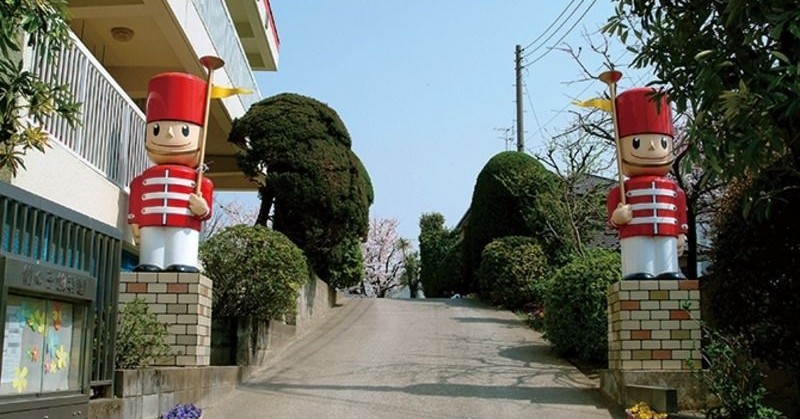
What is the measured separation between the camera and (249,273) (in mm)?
10703

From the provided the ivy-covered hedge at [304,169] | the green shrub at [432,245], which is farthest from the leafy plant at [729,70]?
the green shrub at [432,245]

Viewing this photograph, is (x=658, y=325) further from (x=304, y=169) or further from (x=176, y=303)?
(x=304, y=169)

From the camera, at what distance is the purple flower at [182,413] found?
280 inches

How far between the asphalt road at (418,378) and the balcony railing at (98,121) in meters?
3.11

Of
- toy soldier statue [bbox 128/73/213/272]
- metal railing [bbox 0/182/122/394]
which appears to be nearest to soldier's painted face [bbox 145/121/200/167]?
toy soldier statue [bbox 128/73/213/272]

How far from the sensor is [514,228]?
1934cm

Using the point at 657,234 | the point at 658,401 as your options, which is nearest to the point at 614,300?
the point at 657,234

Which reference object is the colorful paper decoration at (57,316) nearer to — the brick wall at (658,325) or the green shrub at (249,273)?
the green shrub at (249,273)

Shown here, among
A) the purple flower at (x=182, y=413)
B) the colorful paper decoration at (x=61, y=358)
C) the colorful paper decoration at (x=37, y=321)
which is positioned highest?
the colorful paper decoration at (x=37, y=321)

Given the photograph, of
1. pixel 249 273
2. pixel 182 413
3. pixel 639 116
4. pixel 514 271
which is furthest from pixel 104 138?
pixel 514 271

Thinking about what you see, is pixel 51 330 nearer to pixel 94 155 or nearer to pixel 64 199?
pixel 64 199

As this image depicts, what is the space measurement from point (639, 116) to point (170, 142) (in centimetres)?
531

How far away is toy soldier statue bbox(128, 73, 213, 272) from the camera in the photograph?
338 inches

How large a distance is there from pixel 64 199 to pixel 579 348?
23.1 feet
